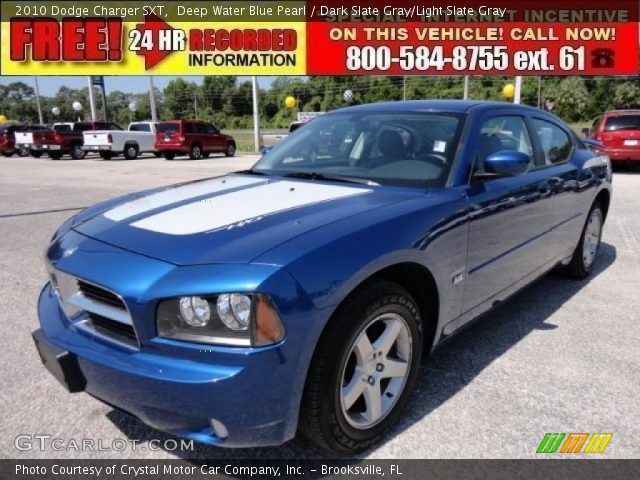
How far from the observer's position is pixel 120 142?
2439cm

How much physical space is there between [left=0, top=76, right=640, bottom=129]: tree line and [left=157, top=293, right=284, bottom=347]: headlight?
5218 cm

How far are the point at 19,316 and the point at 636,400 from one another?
421cm

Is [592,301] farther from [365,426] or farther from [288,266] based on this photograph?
[288,266]

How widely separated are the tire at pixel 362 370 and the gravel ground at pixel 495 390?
0.55 feet

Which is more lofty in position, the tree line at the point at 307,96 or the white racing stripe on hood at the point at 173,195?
the tree line at the point at 307,96

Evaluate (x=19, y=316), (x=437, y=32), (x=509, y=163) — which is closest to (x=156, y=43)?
(x=437, y=32)

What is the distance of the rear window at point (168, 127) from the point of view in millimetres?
23766

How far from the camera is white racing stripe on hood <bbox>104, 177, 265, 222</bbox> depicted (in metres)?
2.77

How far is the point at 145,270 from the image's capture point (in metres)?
2.05

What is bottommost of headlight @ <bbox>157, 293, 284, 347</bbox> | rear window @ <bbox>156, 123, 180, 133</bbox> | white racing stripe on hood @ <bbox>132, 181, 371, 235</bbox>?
headlight @ <bbox>157, 293, 284, 347</bbox>

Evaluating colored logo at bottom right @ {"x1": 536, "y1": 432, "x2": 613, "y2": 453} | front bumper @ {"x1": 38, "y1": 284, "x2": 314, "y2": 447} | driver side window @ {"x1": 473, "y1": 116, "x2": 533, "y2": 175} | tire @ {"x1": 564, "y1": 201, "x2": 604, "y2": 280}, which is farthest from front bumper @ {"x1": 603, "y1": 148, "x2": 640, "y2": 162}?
front bumper @ {"x1": 38, "y1": 284, "x2": 314, "y2": 447}

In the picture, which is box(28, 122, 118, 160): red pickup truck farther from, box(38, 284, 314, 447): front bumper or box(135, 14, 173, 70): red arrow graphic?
box(38, 284, 314, 447): front bumper

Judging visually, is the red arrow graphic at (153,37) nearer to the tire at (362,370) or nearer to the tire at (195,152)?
the tire at (195,152)

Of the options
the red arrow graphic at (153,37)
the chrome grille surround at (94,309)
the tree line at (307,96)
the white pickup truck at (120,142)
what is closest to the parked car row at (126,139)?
the white pickup truck at (120,142)
